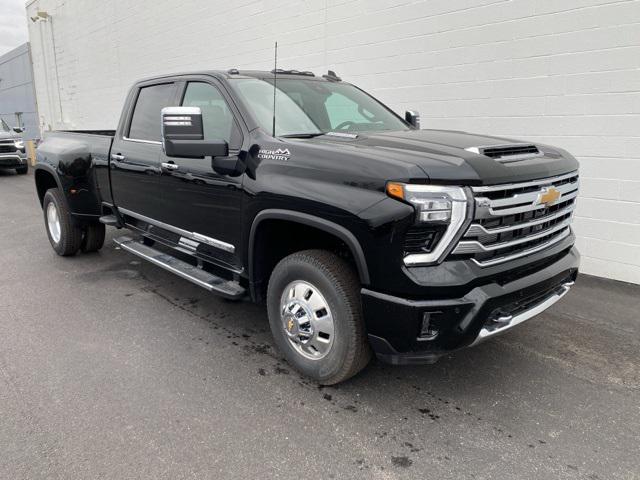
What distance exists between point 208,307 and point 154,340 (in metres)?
0.74

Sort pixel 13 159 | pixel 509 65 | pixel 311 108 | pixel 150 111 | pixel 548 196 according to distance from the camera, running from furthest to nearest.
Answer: pixel 13 159 < pixel 509 65 < pixel 150 111 < pixel 311 108 < pixel 548 196

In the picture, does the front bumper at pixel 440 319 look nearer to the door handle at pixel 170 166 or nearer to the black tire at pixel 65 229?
the door handle at pixel 170 166

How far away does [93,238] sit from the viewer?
6082 mm

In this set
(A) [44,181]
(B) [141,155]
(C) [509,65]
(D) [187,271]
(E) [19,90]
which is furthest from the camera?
(E) [19,90]

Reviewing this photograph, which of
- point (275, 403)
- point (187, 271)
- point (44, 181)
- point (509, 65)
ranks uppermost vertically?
point (509, 65)

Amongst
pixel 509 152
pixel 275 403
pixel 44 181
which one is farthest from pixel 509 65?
pixel 44 181

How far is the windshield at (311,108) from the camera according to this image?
352 centimetres

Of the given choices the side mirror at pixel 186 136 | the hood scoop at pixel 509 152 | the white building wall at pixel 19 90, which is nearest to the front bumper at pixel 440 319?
the hood scoop at pixel 509 152

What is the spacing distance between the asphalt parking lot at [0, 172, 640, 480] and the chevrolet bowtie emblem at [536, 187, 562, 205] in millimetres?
1206

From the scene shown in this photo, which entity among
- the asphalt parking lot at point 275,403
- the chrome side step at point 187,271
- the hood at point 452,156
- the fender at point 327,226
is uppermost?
the hood at point 452,156

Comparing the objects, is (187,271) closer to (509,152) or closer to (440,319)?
(440,319)

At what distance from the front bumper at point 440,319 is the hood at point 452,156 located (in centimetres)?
58

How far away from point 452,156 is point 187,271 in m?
2.35

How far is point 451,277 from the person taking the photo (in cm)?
248
